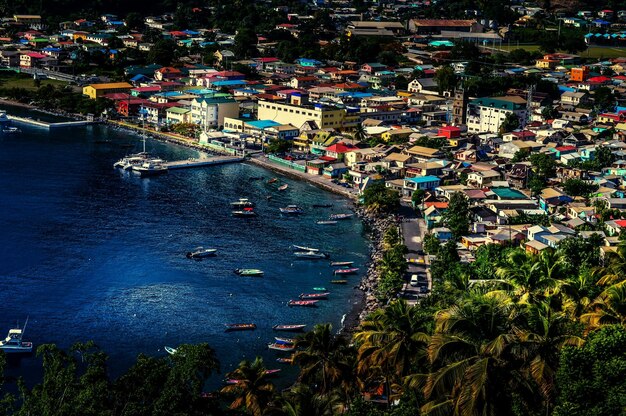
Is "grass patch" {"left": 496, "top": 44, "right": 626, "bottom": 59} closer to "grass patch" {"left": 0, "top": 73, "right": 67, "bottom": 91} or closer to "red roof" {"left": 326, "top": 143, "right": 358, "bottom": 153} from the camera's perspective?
"red roof" {"left": 326, "top": 143, "right": 358, "bottom": 153}

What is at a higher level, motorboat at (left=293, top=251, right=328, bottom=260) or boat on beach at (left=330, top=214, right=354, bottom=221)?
boat on beach at (left=330, top=214, right=354, bottom=221)

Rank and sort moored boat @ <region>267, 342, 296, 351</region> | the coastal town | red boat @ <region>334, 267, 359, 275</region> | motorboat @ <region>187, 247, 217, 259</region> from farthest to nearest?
motorboat @ <region>187, 247, 217, 259</region>
red boat @ <region>334, 267, 359, 275</region>
moored boat @ <region>267, 342, 296, 351</region>
the coastal town

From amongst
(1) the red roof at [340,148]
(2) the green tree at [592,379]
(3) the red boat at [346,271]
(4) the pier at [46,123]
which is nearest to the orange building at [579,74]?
(1) the red roof at [340,148]

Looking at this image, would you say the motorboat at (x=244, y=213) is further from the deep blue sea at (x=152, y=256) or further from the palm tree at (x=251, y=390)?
the palm tree at (x=251, y=390)

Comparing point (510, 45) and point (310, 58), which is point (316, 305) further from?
point (510, 45)

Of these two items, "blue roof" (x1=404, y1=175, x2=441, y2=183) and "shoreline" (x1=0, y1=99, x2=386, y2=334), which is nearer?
"shoreline" (x1=0, y1=99, x2=386, y2=334)

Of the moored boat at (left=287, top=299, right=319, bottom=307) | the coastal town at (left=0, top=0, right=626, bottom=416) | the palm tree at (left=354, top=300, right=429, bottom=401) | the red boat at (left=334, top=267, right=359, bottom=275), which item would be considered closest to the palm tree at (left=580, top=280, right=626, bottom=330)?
the coastal town at (left=0, top=0, right=626, bottom=416)
